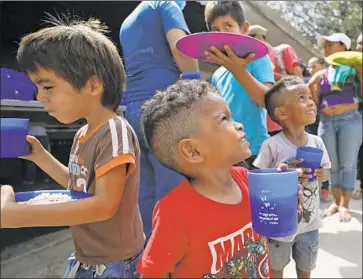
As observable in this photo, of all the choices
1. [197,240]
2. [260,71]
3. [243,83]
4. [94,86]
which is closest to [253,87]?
[243,83]

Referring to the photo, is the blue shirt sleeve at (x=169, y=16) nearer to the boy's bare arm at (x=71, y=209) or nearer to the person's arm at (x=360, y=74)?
the person's arm at (x=360, y=74)

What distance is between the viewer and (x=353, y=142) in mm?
1356

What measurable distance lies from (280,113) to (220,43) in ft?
1.21

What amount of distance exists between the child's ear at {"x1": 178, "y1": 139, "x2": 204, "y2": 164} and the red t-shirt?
68 millimetres

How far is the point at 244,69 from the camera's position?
116 cm

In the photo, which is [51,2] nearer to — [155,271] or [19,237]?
[155,271]

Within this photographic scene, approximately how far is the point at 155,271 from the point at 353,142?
948 millimetres

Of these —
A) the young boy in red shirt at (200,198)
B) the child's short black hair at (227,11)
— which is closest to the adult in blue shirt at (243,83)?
the child's short black hair at (227,11)

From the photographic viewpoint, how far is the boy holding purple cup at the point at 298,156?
3.33 feet

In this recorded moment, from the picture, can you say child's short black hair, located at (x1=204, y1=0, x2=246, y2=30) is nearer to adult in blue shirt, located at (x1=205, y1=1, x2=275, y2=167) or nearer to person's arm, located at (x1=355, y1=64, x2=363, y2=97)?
adult in blue shirt, located at (x1=205, y1=1, x2=275, y2=167)

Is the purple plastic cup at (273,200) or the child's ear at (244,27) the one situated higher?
the child's ear at (244,27)

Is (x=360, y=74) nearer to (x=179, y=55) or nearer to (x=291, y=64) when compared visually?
(x=179, y=55)

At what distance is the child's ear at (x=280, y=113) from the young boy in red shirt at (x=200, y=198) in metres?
0.39

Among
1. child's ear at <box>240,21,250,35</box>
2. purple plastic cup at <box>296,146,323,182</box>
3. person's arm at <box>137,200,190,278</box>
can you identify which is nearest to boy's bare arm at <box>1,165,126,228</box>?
person's arm at <box>137,200,190,278</box>
